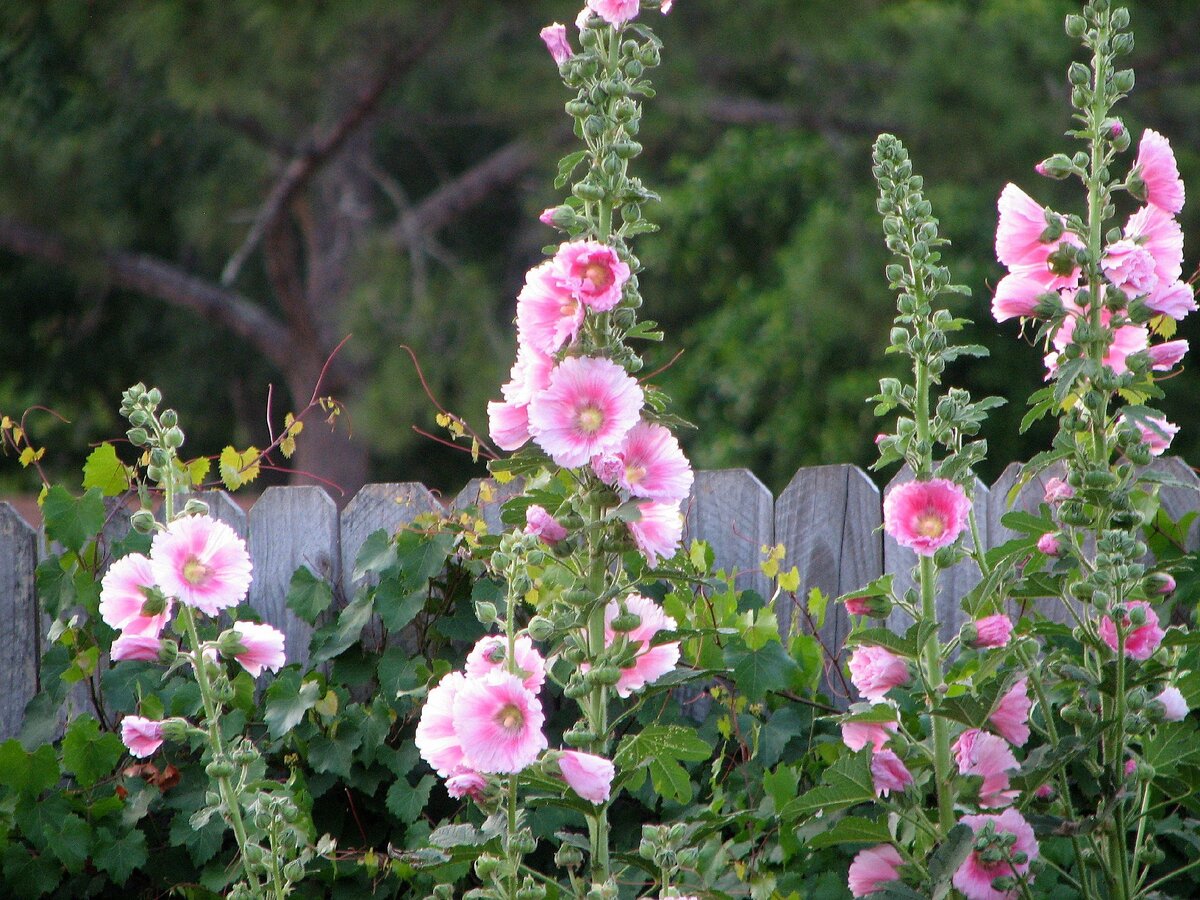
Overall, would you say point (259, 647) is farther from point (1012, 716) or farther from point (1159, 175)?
point (1159, 175)

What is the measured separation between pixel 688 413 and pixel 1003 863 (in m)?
9.11

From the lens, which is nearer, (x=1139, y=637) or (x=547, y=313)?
(x=547, y=313)

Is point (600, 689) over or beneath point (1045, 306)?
beneath

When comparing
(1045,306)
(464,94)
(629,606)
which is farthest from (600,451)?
(464,94)

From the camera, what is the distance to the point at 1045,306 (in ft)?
5.08

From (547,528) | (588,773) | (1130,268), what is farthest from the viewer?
(1130,268)

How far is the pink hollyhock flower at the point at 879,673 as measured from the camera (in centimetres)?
160

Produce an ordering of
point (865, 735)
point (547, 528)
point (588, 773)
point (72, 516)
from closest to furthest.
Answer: point (588, 773) → point (547, 528) → point (865, 735) → point (72, 516)

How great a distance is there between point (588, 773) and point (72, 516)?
5.01ft

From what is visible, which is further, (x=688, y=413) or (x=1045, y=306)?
(x=688, y=413)

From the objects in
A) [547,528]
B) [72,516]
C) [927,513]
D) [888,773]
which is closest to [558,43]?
[547,528]

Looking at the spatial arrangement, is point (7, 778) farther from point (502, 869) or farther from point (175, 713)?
point (502, 869)

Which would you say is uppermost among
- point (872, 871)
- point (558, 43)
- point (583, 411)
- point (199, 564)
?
point (558, 43)

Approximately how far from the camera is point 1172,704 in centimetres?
155
